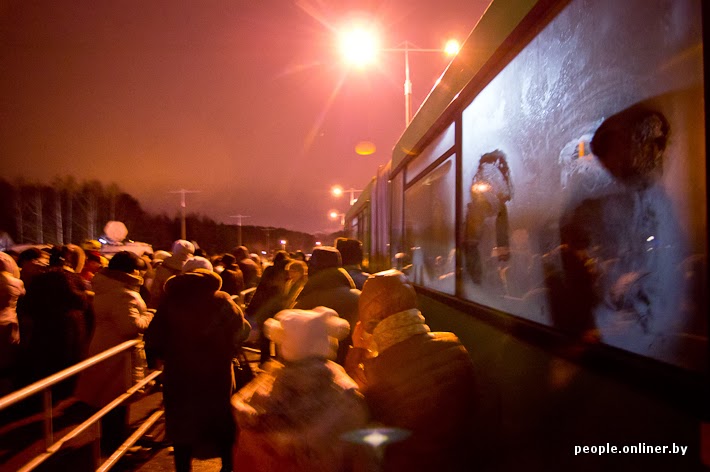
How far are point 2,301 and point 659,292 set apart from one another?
599cm

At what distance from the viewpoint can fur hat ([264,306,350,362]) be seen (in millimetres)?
1996

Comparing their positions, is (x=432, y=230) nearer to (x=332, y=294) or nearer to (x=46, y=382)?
(x=332, y=294)

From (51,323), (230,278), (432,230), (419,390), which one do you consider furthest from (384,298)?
(230,278)

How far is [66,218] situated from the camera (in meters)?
63.6

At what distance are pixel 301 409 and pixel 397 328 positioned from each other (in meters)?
0.56

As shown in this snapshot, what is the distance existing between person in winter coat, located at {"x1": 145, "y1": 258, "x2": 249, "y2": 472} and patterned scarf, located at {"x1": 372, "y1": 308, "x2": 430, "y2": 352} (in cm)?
168

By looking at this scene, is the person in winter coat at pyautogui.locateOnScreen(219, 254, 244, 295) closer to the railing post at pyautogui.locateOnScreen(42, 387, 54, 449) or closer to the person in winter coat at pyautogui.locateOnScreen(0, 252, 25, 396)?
the person in winter coat at pyautogui.locateOnScreen(0, 252, 25, 396)

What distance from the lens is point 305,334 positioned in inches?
78.5

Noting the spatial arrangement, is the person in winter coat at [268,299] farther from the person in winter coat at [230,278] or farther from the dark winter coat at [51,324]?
the person in winter coat at [230,278]

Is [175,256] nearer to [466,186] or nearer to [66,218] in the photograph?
[466,186]

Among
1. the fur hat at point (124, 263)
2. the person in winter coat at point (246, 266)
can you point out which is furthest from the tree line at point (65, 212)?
the fur hat at point (124, 263)

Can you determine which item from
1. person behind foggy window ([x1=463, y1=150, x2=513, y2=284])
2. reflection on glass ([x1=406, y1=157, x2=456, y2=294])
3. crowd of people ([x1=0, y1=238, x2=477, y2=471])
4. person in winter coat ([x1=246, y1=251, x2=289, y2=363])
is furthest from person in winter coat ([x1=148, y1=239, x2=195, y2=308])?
person behind foggy window ([x1=463, y1=150, x2=513, y2=284])

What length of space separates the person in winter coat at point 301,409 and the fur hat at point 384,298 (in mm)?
352

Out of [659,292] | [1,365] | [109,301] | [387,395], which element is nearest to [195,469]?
[109,301]
